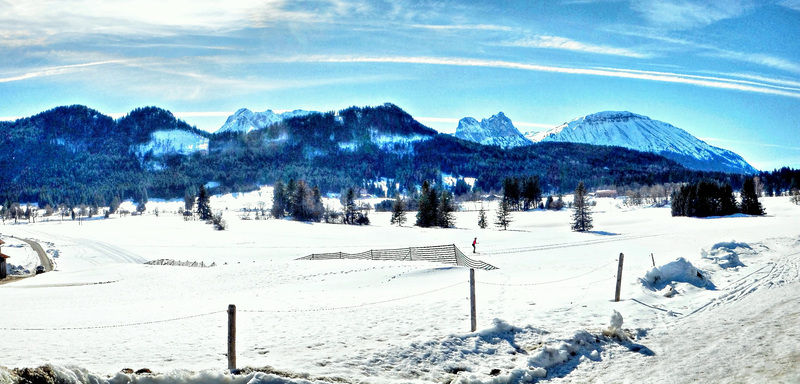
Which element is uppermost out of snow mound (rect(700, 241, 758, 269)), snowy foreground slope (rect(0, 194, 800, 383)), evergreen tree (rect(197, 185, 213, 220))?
evergreen tree (rect(197, 185, 213, 220))

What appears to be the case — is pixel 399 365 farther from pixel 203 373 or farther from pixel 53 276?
pixel 53 276

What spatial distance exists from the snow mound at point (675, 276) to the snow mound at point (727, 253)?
442 cm

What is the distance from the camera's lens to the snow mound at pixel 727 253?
19703mm

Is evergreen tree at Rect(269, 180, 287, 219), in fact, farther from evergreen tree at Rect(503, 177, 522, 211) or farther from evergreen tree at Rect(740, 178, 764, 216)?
evergreen tree at Rect(740, 178, 764, 216)

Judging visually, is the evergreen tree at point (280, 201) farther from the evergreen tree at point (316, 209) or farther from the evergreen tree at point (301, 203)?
the evergreen tree at point (316, 209)

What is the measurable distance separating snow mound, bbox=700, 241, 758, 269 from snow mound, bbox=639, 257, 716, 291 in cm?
442

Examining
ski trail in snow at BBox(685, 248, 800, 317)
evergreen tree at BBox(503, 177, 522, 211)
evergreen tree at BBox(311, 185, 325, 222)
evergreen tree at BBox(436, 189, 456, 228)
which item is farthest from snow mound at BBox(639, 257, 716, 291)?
evergreen tree at BBox(503, 177, 522, 211)

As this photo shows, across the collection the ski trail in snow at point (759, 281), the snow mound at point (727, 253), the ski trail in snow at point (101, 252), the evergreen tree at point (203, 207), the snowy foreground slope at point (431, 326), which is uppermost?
the evergreen tree at point (203, 207)

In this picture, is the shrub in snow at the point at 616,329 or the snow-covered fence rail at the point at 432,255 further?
the snow-covered fence rail at the point at 432,255

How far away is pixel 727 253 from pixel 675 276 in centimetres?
683

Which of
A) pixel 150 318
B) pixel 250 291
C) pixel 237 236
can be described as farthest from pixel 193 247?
pixel 150 318

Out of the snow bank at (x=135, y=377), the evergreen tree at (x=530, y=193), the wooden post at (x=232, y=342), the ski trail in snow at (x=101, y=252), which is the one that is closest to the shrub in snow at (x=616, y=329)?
the snow bank at (x=135, y=377)

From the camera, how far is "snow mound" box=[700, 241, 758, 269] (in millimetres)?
19703

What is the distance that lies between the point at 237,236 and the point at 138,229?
1221 inches
